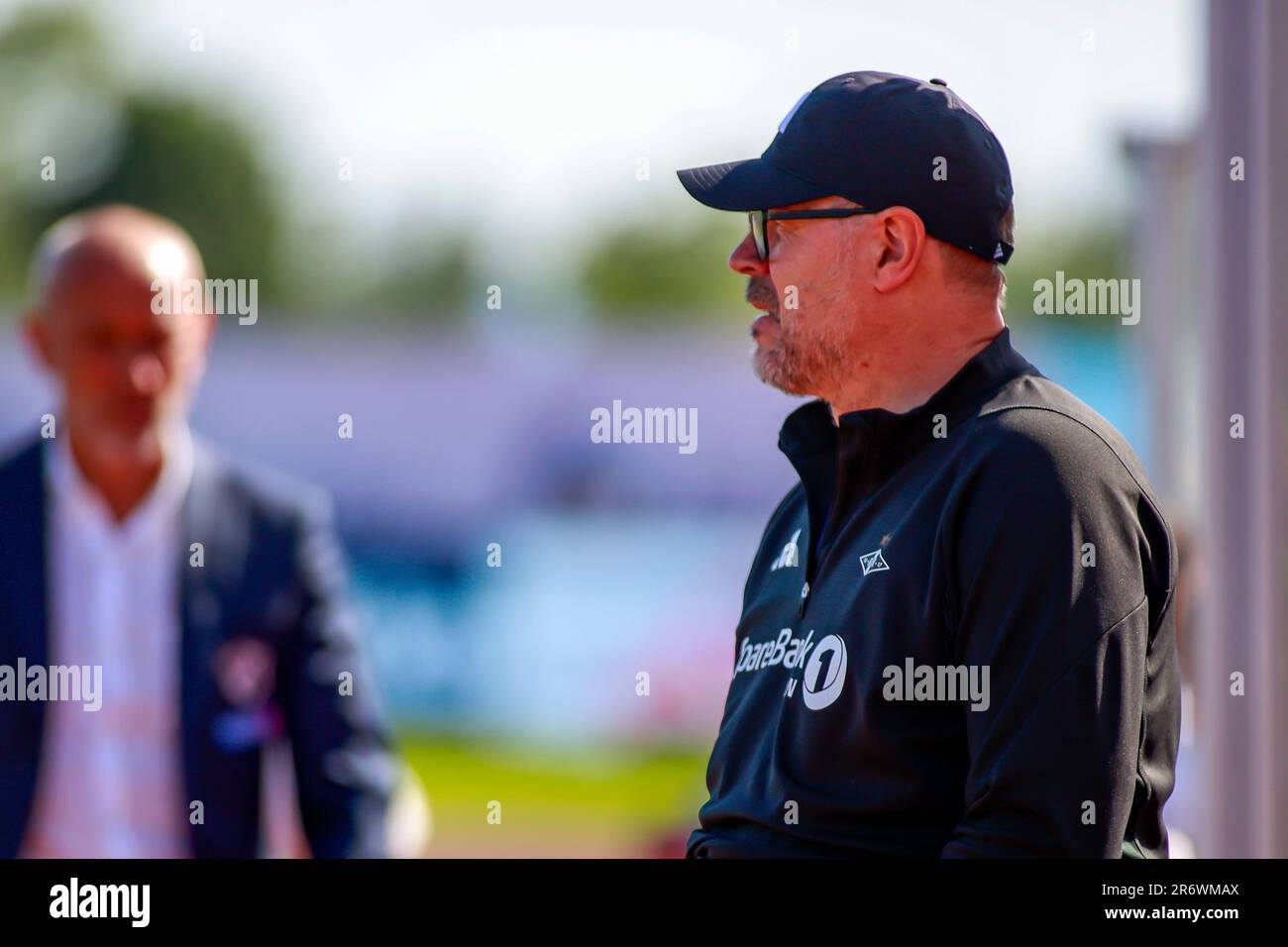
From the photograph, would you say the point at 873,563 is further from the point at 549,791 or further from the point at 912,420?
the point at 549,791

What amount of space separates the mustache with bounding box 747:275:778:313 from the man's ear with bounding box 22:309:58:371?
2744 millimetres

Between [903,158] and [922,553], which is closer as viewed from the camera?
[922,553]

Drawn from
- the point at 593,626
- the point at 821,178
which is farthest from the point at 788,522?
the point at 593,626

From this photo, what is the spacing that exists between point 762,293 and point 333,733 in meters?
1.85

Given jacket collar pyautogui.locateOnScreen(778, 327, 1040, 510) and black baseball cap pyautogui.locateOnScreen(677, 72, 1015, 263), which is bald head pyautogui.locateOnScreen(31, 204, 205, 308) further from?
jacket collar pyautogui.locateOnScreen(778, 327, 1040, 510)

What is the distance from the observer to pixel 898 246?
187 centimetres

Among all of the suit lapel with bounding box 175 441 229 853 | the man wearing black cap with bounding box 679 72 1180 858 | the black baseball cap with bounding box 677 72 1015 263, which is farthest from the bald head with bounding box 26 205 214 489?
the black baseball cap with bounding box 677 72 1015 263

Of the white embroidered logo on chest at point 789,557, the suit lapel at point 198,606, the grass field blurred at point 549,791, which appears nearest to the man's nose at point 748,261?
the white embroidered logo on chest at point 789,557

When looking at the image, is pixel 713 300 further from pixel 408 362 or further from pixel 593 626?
pixel 593 626

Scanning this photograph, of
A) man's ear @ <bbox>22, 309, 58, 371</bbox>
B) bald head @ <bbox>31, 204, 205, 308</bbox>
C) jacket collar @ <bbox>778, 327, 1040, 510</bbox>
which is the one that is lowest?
jacket collar @ <bbox>778, 327, 1040, 510</bbox>

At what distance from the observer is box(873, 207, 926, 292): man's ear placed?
185cm

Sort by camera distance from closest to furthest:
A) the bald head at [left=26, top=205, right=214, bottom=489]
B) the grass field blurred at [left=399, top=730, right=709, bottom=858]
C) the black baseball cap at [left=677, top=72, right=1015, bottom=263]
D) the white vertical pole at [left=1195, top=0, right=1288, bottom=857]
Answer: the black baseball cap at [left=677, top=72, right=1015, bottom=263] → the white vertical pole at [left=1195, top=0, right=1288, bottom=857] → the bald head at [left=26, top=205, right=214, bottom=489] → the grass field blurred at [left=399, top=730, right=709, bottom=858]

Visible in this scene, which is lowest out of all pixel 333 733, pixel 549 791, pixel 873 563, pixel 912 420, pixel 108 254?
pixel 549 791

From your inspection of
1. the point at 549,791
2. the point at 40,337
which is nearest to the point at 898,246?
the point at 40,337
